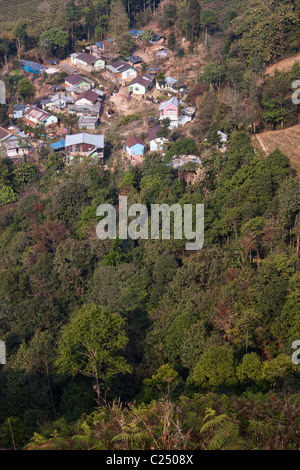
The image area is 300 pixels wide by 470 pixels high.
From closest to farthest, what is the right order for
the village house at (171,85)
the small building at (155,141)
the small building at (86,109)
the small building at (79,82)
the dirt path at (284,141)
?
the dirt path at (284,141) → the small building at (155,141) → the small building at (86,109) → the village house at (171,85) → the small building at (79,82)

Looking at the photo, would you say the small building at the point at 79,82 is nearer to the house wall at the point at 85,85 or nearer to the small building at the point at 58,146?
the house wall at the point at 85,85

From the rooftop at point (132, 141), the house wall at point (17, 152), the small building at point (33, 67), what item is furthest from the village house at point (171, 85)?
the house wall at point (17, 152)

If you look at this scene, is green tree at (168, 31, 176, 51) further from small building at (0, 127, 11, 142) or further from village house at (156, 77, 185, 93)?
small building at (0, 127, 11, 142)

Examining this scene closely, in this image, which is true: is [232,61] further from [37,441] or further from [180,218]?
[37,441]

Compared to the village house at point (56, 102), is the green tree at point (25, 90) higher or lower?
higher

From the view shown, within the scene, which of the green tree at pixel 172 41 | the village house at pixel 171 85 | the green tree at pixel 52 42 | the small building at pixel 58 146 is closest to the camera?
the small building at pixel 58 146

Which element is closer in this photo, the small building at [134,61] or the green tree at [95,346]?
the green tree at [95,346]

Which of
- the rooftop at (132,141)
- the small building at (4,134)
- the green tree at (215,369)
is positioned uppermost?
the small building at (4,134)
